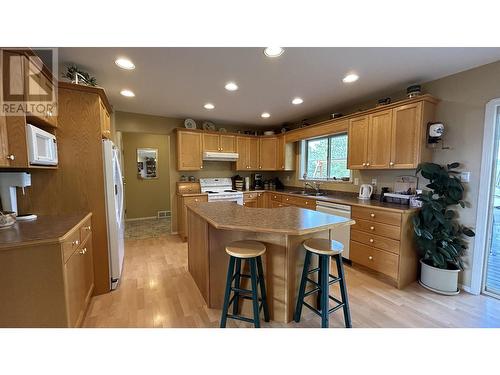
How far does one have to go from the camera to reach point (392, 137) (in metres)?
2.64

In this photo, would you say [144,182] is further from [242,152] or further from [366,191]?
[366,191]

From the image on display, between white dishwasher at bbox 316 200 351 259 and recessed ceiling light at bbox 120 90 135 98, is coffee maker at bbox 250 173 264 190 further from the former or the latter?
recessed ceiling light at bbox 120 90 135 98

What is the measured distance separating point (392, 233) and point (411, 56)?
5.95 ft

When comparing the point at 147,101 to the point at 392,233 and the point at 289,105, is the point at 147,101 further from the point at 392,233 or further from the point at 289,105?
the point at 392,233

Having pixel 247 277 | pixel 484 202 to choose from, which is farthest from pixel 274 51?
pixel 484 202

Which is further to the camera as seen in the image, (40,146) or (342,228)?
(342,228)

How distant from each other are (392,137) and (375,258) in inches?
60.6

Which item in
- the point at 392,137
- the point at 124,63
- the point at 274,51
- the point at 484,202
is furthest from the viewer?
the point at 392,137

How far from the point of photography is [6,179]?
1729 mm

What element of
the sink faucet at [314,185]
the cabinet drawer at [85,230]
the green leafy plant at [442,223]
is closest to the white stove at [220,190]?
the sink faucet at [314,185]

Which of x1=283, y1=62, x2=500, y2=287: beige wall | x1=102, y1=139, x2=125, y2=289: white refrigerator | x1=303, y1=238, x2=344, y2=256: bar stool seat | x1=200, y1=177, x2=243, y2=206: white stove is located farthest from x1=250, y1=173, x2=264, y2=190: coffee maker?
x1=303, y1=238, x2=344, y2=256: bar stool seat

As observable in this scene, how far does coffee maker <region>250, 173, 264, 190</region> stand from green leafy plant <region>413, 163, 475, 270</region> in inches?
131
